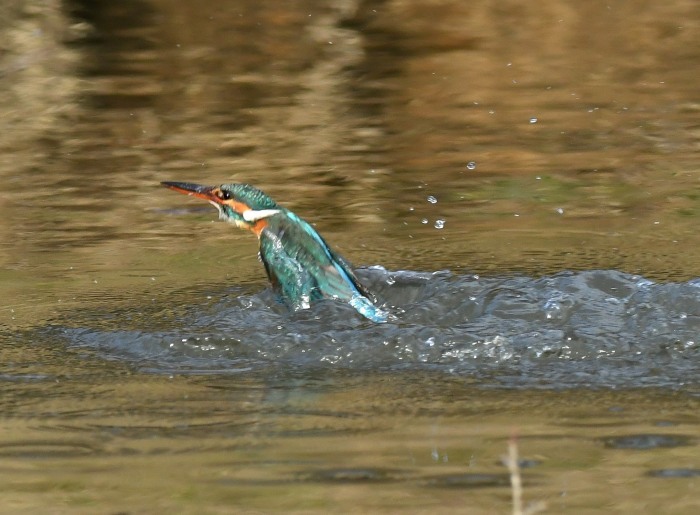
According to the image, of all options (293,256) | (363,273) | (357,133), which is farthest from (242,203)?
(357,133)

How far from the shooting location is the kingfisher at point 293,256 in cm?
520

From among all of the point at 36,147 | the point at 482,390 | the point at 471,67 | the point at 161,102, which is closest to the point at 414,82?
the point at 471,67

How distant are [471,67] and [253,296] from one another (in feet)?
19.6

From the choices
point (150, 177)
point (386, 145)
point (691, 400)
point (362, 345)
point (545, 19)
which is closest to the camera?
point (691, 400)

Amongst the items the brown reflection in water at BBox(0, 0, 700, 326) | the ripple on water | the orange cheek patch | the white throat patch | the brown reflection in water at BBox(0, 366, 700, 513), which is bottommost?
the brown reflection in water at BBox(0, 0, 700, 326)

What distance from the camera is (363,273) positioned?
5.86m

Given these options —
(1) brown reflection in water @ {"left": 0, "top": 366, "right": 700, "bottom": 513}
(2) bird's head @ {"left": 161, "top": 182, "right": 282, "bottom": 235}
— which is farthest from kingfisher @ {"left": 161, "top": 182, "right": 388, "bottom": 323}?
(1) brown reflection in water @ {"left": 0, "top": 366, "right": 700, "bottom": 513}

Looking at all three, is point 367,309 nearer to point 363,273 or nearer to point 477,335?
point 477,335

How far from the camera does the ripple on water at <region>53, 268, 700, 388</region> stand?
4668 millimetres

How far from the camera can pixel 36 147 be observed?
8.95 metres

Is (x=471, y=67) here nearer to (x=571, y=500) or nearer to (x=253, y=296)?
(x=253, y=296)

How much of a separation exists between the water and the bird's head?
0.36 metres

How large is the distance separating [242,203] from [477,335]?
3.37 feet

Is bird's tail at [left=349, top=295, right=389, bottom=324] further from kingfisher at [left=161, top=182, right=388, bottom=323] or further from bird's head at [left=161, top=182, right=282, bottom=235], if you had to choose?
bird's head at [left=161, top=182, right=282, bottom=235]
